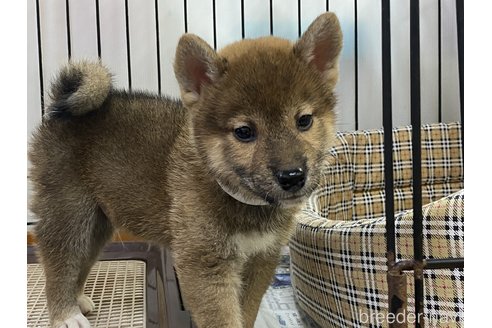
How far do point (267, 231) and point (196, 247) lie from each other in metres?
0.17

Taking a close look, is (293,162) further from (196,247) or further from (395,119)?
(395,119)

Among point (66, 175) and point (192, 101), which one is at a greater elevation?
point (192, 101)

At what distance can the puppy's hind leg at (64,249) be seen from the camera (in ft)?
4.42

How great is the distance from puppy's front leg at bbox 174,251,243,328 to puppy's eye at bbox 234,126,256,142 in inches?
10.5

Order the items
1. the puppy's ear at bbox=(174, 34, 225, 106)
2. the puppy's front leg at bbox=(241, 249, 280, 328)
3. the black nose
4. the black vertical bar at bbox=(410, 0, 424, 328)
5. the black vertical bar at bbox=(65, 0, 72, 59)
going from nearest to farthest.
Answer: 1. the black vertical bar at bbox=(410, 0, 424, 328)
2. the black nose
3. the puppy's ear at bbox=(174, 34, 225, 106)
4. the puppy's front leg at bbox=(241, 249, 280, 328)
5. the black vertical bar at bbox=(65, 0, 72, 59)

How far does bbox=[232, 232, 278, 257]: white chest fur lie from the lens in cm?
117

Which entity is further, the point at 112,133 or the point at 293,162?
the point at 112,133

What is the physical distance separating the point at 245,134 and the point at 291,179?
0.14m

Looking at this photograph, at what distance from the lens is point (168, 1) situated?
2.28 meters

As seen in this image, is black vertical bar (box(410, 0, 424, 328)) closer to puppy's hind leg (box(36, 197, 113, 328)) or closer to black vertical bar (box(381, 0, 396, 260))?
black vertical bar (box(381, 0, 396, 260))

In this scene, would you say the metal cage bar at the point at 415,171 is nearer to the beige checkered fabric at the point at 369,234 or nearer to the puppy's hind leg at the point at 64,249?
the beige checkered fabric at the point at 369,234

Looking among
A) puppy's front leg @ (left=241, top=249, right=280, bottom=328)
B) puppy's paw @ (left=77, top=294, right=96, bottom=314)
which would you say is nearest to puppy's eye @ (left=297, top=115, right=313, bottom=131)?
puppy's front leg @ (left=241, top=249, right=280, bottom=328)

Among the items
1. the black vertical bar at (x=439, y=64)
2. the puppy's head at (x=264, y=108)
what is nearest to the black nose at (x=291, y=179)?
the puppy's head at (x=264, y=108)
